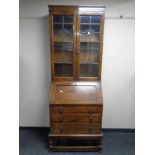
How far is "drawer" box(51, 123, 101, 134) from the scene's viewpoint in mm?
2992

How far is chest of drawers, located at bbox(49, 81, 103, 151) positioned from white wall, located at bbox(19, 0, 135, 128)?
54 centimetres

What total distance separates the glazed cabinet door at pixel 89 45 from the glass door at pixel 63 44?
4.8 inches

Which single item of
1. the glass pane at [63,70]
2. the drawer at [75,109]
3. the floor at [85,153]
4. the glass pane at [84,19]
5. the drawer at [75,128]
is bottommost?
the floor at [85,153]

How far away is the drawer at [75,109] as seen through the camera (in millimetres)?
2938

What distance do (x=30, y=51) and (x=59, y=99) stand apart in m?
1.01

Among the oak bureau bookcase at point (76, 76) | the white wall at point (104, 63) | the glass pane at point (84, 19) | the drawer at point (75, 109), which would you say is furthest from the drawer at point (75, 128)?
the glass pane at point (84, 19)

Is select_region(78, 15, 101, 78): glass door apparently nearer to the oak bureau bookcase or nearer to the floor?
the oak bureau bookcase

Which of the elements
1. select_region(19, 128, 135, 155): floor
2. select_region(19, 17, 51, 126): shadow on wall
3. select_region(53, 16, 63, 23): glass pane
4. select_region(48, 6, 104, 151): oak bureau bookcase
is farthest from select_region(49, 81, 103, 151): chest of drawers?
select_region(53, 16, 63, 23): glass pane

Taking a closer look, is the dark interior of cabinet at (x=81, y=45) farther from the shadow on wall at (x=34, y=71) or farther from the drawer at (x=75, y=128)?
the drawer at (x=75, y=128)

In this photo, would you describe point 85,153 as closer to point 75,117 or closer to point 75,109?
point 75,117

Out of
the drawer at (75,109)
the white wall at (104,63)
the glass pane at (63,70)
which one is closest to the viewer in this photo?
the drawer at (75,109)
